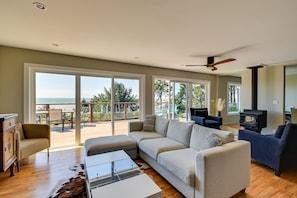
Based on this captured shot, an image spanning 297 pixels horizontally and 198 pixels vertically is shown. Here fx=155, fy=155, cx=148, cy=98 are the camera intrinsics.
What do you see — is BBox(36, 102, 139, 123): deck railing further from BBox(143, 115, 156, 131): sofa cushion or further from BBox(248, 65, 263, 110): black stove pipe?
BBox(248, 65, 263, 110): black stove pipe

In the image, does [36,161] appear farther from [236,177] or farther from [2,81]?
[236,177]

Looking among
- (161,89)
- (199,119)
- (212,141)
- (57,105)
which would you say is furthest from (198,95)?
(57,105)

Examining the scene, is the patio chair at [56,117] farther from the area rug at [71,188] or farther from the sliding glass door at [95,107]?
the area rug at [71,188]

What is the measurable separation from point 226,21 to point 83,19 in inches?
81.5

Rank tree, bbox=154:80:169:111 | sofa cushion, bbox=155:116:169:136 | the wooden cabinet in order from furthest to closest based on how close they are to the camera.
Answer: tree, bbox=154:80:169:111
sofa cushion, bbox=155:116:169:136
the wooden cabinet

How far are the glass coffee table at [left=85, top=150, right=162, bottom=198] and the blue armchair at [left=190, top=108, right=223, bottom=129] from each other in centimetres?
354

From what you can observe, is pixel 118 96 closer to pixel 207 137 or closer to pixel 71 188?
pixel 71 188

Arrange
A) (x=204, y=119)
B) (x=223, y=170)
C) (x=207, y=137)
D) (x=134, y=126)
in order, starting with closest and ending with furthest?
(x=223, y=170) → (x=207, y=137) → (x=134, y=126) → (x=204, y=119)

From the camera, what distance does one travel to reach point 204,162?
1.75 meters

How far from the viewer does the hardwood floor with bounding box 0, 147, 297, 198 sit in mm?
2160

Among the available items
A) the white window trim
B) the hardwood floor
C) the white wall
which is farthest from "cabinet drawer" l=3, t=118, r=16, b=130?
the white wall

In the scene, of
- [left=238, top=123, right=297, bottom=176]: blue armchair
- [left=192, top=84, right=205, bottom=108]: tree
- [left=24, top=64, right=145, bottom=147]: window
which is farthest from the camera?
[left=192, top=84, right=205, bottom=108]: tree

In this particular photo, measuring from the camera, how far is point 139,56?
4234 mm

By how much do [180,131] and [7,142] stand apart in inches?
116
